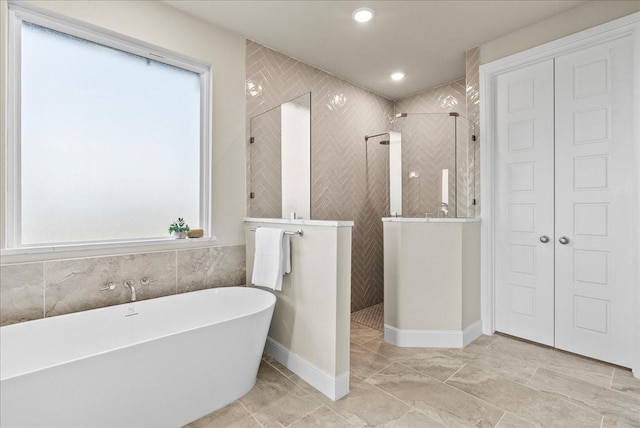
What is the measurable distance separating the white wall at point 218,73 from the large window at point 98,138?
3.9 inches

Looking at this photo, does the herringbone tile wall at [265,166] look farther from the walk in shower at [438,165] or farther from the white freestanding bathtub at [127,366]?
the walk in shower at [438,165]

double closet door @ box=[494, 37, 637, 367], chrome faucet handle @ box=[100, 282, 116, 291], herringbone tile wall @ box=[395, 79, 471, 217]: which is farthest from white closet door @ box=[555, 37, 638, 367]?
chrome faucet handle @ box=[100, 282, 116, 291]

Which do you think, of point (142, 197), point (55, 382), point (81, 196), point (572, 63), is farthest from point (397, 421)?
point (572, 63)

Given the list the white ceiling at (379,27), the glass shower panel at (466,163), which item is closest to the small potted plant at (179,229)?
the white ceiling at (379,27)

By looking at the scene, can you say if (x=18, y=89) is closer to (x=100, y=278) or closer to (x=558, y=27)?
(x=100, y=278)

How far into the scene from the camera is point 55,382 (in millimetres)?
1305

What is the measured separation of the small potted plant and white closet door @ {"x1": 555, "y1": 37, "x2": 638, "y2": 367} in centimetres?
299

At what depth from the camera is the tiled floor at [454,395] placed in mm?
1748

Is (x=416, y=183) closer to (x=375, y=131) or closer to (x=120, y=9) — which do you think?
(x=375, y=131)

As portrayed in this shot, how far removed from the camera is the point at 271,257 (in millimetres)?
2324

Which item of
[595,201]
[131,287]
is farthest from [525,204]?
[131,287]

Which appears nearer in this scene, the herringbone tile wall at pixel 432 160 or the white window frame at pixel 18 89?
the white window frame at pixel 18 89

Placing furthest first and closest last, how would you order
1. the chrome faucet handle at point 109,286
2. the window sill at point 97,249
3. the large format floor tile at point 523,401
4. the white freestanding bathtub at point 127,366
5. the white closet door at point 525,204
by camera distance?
the white closet door at point 525,204 < the chrome faucet handle at point 109,286 < the window sill at point 97,249 < the large format floor tile at point 523,401 < the white freestanding bathtub at point 127,366

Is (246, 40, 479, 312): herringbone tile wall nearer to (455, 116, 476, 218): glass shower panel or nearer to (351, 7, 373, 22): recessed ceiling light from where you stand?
(455, 116, 476, 218): glass shower panel
